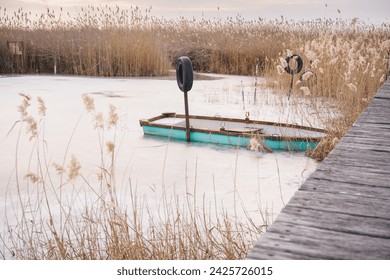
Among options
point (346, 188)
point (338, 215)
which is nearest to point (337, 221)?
point (338, 215)

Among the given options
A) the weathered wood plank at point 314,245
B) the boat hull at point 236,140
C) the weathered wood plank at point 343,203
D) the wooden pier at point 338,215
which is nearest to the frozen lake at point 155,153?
the boat hull at point 236,140

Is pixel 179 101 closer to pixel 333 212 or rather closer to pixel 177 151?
pixel 177 151

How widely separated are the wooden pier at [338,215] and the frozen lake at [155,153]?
736mm

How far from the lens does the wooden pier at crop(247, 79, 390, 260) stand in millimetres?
900

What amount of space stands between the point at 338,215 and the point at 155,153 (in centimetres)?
291

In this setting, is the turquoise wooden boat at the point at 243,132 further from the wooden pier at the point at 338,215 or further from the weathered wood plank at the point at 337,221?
the weathered wood plank at the point at 337,221

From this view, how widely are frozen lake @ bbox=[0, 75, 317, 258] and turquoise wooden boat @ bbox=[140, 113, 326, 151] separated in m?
0.08

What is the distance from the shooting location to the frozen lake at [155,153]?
2.89m

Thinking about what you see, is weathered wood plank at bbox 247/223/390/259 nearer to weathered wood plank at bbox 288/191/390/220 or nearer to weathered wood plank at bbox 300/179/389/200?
weathered wood plank at bbox 288/191/390/220

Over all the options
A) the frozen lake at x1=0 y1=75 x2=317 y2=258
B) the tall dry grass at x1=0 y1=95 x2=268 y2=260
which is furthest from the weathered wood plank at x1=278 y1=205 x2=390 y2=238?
the frozen lake at x1=0 y1=75 x2=317 y2=258

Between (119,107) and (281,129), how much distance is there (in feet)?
7.48

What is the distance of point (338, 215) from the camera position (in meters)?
1.05

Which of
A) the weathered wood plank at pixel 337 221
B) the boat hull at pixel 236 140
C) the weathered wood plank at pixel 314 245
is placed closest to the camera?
the weathered wood plank at pixel 314 245

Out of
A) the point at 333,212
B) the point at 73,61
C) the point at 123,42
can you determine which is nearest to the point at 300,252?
the point at 333,212
